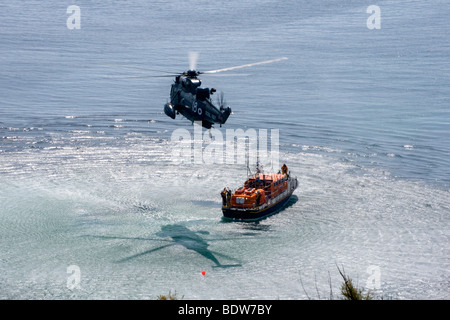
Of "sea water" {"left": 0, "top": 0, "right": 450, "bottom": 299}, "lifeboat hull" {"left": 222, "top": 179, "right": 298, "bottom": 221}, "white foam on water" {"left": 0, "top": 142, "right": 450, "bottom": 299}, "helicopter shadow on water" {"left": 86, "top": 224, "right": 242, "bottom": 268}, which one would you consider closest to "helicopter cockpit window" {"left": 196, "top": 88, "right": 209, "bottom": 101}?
"sea water" {"left": 0, "top": 0, "right": 450, "bottom": 299}

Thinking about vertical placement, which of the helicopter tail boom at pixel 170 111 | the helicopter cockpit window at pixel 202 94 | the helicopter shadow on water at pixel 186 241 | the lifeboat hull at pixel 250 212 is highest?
the helicopter cockpit window at pixel 202 94

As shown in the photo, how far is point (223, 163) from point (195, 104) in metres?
23.6

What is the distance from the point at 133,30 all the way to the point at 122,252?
108 meters

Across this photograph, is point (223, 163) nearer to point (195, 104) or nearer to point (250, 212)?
point (250, 212)

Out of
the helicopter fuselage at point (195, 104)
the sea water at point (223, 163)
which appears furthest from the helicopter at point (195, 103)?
the sea water at point (223, 163)

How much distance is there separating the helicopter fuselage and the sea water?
7.54 m

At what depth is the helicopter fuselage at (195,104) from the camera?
171 ft

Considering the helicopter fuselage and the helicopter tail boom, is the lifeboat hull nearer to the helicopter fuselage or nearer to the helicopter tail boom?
the helicopter fuselage

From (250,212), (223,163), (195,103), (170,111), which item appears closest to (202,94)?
(195,103)

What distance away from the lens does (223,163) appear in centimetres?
7525

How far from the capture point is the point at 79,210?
57.8m

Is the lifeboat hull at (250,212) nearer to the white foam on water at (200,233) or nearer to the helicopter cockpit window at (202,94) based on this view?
the white foam on water at (200,233)

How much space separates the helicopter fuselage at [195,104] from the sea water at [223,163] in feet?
24.7

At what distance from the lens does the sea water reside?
151ft
